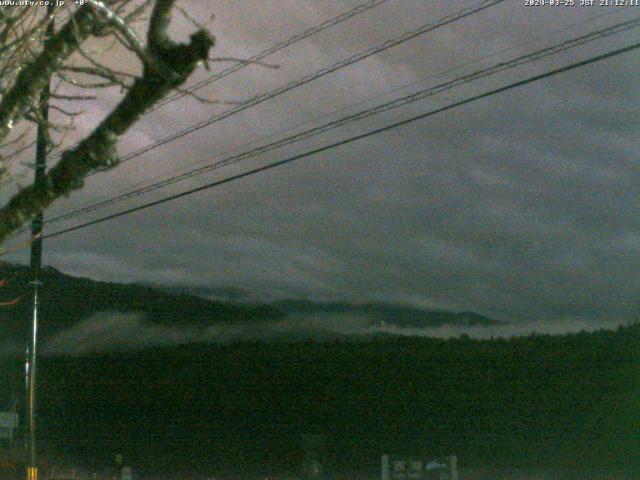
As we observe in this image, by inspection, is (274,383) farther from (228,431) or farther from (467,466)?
(467,466)

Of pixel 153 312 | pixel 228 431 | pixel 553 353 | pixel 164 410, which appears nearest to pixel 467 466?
pixel 553 353

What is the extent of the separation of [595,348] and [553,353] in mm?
989

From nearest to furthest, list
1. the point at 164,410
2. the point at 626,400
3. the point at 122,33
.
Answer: the point at 122,33
the point at 626,400
the point at 164,410

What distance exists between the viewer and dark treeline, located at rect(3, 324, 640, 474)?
20031 millimetres

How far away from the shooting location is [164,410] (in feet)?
90.9

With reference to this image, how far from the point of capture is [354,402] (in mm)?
24312

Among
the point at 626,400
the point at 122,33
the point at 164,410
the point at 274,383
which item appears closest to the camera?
the point at 122,33

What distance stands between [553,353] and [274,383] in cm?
851

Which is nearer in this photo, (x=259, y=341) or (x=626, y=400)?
(x=626, y=400)

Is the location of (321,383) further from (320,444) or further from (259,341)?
(320,444)

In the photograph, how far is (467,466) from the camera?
2064cm

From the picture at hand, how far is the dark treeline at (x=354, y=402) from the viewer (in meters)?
20.0

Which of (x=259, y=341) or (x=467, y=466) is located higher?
(x=259, y=341)

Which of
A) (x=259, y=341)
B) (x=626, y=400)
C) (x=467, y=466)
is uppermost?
(x=259, y=341)
